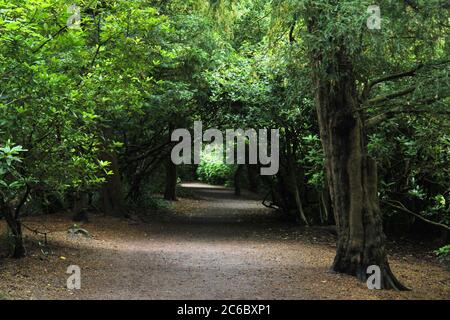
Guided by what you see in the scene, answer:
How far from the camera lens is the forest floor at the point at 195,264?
23.6ft

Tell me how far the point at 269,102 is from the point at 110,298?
9.57 metres

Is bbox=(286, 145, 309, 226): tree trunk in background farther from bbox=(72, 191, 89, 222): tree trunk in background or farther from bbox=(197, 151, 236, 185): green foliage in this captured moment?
bbox=(197, 151, 236, 185): green foliage

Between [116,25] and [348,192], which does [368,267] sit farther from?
[116,25]

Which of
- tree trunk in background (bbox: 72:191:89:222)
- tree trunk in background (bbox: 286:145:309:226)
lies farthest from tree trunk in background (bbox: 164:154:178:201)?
tree trunk in background (bbox: 72:191:89:222)

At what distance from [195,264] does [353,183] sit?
357cm

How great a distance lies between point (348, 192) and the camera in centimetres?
862

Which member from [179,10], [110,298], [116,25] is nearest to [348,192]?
[110,298]

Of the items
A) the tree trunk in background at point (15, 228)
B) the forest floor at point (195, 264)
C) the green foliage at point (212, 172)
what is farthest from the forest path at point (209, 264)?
the green foliage at point (212, 172)

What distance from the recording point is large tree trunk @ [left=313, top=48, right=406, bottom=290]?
27.9ft

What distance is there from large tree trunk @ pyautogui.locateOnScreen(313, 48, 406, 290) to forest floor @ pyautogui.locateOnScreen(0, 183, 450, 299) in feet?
1.50

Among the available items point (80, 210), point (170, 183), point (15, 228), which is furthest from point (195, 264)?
point (170, 183)

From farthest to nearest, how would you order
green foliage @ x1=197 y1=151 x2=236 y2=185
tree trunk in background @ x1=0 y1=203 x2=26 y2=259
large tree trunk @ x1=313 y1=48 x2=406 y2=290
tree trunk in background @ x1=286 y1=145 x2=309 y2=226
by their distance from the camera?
1. green foliage @ x1=197 y1=151 x2=236 y2=185
2. tree trunk in background @ x1=286 y1=145 x2=309 y2=226
3. large tree trunk @ x1=313 y1=48 x2=406 y2=290
4. tree trunk in background @ x1=0 y1=203 x2=26 y2=259

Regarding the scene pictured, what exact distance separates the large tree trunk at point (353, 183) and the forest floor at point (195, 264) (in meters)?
0.46

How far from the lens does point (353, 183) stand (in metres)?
8.52
